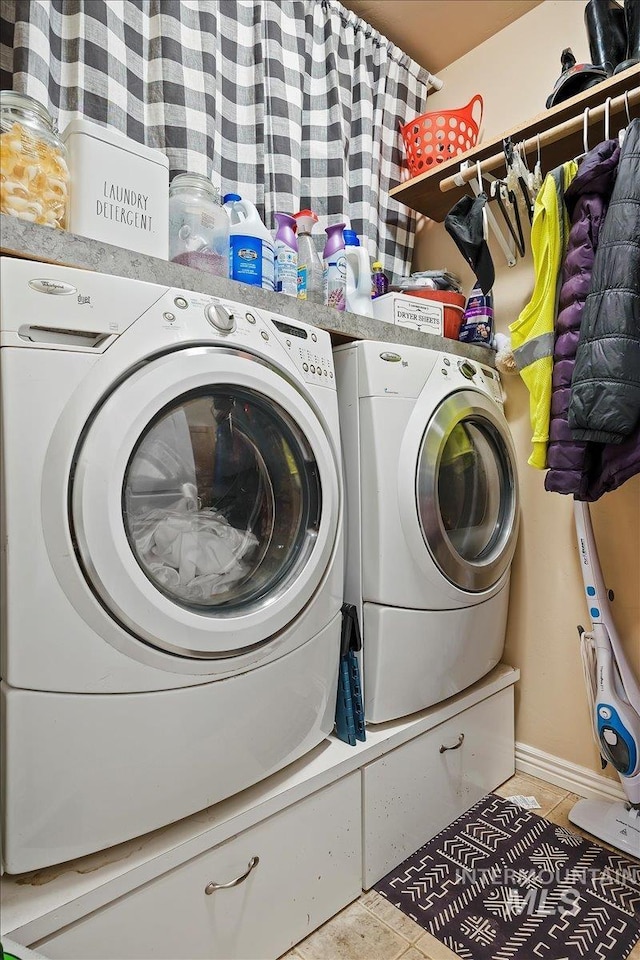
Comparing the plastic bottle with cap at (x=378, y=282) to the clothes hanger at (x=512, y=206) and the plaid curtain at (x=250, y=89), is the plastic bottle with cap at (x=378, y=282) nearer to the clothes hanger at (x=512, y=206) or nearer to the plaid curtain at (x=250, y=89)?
the plaid curtain at (x=250, y=89)

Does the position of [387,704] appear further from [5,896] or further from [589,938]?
[5,896]

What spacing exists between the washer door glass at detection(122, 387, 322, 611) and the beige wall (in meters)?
0.96

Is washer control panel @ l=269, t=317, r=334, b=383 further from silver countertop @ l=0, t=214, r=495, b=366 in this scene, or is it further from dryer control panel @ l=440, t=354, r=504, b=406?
dryer control panel @ l=440, t=354, r=504, b=406

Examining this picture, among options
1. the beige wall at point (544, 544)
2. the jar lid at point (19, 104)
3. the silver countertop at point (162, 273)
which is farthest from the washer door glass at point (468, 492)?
the jar lid at point (19, 104)

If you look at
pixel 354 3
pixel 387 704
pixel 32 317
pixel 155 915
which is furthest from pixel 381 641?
pixel 354 3

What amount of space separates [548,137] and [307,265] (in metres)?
0.75

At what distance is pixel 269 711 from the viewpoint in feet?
3.51

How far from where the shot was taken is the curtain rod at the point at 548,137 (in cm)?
140

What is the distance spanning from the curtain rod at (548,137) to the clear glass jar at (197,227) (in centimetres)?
82

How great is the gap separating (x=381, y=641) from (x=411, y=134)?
1.69 m

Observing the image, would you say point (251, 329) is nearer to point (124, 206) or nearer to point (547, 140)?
point (124, 206)

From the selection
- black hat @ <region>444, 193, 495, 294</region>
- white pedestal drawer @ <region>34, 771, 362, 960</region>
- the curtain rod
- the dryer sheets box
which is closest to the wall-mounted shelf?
the curtain rod

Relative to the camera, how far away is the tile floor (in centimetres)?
113

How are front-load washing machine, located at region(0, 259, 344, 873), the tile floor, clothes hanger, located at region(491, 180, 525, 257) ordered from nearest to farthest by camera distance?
front-load washing machine, located at region(0, 259, 344, 873) < the tile floor < clothes hanger, located at region(491, 180, 525, 257)
